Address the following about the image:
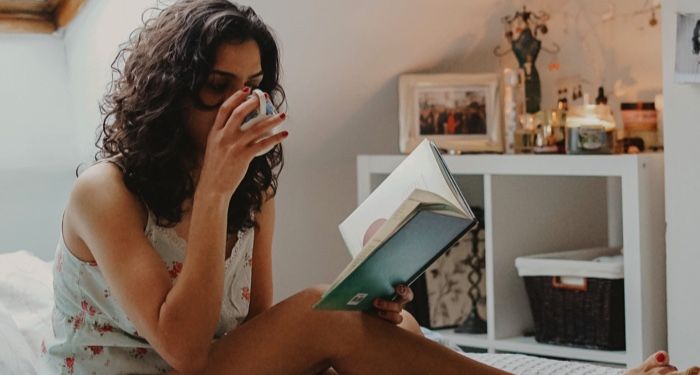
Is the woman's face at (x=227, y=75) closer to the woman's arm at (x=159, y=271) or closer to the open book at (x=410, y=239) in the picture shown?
the woman's arm at (x=159, y=271)

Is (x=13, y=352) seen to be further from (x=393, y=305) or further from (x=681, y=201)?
(x=681, y=201)

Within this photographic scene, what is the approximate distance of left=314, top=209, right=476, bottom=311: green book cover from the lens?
1.38 meters

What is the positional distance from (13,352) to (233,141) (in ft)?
2.21

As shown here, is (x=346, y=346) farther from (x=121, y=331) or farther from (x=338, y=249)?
(x=338, y=249)

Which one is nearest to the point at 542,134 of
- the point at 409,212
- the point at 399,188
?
the point at 399,188

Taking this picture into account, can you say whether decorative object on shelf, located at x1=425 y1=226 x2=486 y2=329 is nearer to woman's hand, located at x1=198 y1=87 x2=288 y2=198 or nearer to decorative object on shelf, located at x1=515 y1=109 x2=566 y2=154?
decorative object on shelf, located at x1=515 y1=109 x2=566 y2=154

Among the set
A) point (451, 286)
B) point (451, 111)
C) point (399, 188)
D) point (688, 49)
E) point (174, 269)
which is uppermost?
point (688, 49)

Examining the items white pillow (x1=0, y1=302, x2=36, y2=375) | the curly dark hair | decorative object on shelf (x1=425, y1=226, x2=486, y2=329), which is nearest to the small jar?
decorative object on shelf (x1=425, y1=226, x2=486, y2=329)

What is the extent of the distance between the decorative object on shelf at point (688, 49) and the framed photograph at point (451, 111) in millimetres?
576

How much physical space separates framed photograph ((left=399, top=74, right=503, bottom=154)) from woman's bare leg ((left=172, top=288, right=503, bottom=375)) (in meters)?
1.29

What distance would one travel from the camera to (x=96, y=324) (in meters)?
1.63

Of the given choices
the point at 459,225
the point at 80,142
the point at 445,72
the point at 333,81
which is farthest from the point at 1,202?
the point at 459,225

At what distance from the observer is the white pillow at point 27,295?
79.0 inches

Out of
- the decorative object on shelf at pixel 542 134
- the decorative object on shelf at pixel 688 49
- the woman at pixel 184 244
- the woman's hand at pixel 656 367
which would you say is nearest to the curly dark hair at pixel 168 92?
the woman at pixel 184 244
